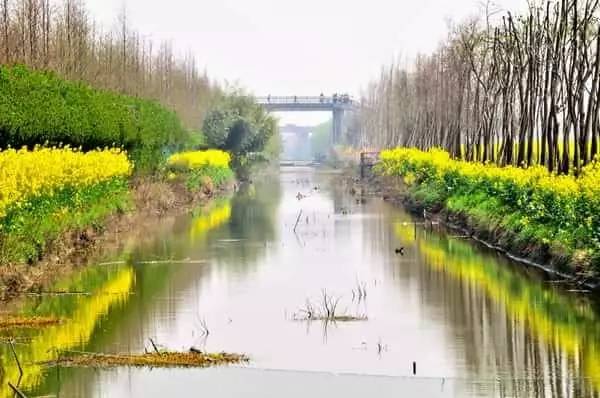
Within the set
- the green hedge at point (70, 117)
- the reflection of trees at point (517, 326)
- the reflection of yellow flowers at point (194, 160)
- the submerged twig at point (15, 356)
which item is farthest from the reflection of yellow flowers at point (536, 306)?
the reflection of yellow flowers at point (194, 160)

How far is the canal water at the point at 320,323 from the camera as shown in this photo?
567 inches

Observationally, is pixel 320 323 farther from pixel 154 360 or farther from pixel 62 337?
pixel 154 360

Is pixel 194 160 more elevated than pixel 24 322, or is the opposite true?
pixel 194 160

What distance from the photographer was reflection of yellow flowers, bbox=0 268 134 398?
48.4ft

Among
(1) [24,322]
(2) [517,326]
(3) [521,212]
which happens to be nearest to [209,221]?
(3) [521,212]

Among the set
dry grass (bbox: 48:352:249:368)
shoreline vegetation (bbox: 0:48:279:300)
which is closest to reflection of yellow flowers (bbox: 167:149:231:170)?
shoreline vegetation (bbox: 0:48:279:300)

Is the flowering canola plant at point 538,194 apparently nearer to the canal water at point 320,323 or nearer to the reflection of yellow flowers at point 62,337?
the canal water at point 320,323

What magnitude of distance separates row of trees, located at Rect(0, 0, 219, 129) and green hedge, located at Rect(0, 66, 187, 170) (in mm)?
1807

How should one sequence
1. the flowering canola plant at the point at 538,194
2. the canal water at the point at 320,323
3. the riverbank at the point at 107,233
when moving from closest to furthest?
the canal water at the point at 320,323 < the riverbank at the point at 107,233 < the flowering canola plant at the point at 538,194

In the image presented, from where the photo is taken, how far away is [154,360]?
15453 millimetres

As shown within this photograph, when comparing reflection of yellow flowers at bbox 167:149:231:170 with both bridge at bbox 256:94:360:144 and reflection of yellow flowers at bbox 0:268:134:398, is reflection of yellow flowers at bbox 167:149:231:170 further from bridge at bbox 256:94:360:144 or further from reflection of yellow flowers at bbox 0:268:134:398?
bridge at bbox 256:94:360:144

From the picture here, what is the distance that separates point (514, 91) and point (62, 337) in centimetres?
3253

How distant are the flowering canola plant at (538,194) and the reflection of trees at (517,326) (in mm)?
1081

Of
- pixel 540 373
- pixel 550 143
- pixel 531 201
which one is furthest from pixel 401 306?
pixel 550 143
